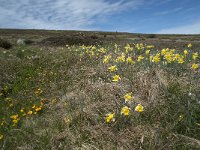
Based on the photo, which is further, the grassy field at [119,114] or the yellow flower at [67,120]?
the yellow flower at [67,120]

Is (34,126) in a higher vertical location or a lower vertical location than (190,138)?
A: lower

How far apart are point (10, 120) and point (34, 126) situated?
102 centimetres

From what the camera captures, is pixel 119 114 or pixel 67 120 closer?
pixel 119 114

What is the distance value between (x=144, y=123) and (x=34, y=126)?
2125mm

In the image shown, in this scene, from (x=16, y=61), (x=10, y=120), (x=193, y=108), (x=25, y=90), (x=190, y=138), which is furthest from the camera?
(x=16, y=61)

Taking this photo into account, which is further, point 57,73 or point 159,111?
point 57,73

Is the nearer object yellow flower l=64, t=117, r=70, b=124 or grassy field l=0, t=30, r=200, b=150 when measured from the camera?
grassy field l=0, t=30, r=200, b=150

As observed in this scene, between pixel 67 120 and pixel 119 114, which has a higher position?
pixel 119 114

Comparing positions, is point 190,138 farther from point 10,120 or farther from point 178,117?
point 10,120

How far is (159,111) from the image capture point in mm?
4258

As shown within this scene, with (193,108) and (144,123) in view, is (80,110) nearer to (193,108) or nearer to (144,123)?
(144,123)

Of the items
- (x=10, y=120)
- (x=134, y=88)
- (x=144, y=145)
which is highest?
(x=134, y=88)

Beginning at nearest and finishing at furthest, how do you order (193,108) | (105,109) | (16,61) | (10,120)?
(193,108)
(105,109)
(10,120)
(16,61)

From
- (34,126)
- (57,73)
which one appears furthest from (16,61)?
(34,126)
